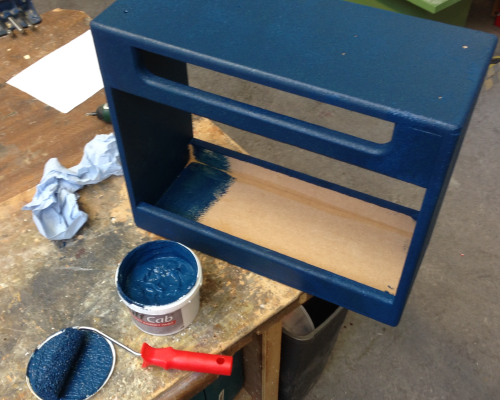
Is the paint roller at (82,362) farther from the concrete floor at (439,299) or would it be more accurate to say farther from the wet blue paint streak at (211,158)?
the concrete floor at (439,299)

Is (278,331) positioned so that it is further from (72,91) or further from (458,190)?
(458,190)

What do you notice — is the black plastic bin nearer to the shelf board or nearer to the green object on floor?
the shelf board

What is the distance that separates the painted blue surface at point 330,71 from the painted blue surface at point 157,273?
0.14 m

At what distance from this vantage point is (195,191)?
83 centimetres

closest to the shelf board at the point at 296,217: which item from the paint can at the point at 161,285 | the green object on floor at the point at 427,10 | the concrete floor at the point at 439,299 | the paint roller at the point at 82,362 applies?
the paint can at the point at 161,285

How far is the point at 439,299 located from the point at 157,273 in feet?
3.41

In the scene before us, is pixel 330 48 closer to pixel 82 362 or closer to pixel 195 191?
pixel 195 191

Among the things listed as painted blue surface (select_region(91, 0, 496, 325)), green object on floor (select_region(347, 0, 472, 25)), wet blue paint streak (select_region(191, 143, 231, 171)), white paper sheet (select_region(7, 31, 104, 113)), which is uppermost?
painted blue surface (select_region(91, 0, 496, 325))

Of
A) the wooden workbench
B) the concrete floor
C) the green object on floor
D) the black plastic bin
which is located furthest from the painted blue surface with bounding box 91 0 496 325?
the green object on floor

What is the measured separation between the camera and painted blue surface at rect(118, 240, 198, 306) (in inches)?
25.9

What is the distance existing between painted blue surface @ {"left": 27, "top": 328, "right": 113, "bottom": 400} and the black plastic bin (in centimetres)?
42

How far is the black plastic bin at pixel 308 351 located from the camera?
990 millimetres

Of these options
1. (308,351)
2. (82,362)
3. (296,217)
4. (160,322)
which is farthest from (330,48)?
(308,351)

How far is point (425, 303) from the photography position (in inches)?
55.9
